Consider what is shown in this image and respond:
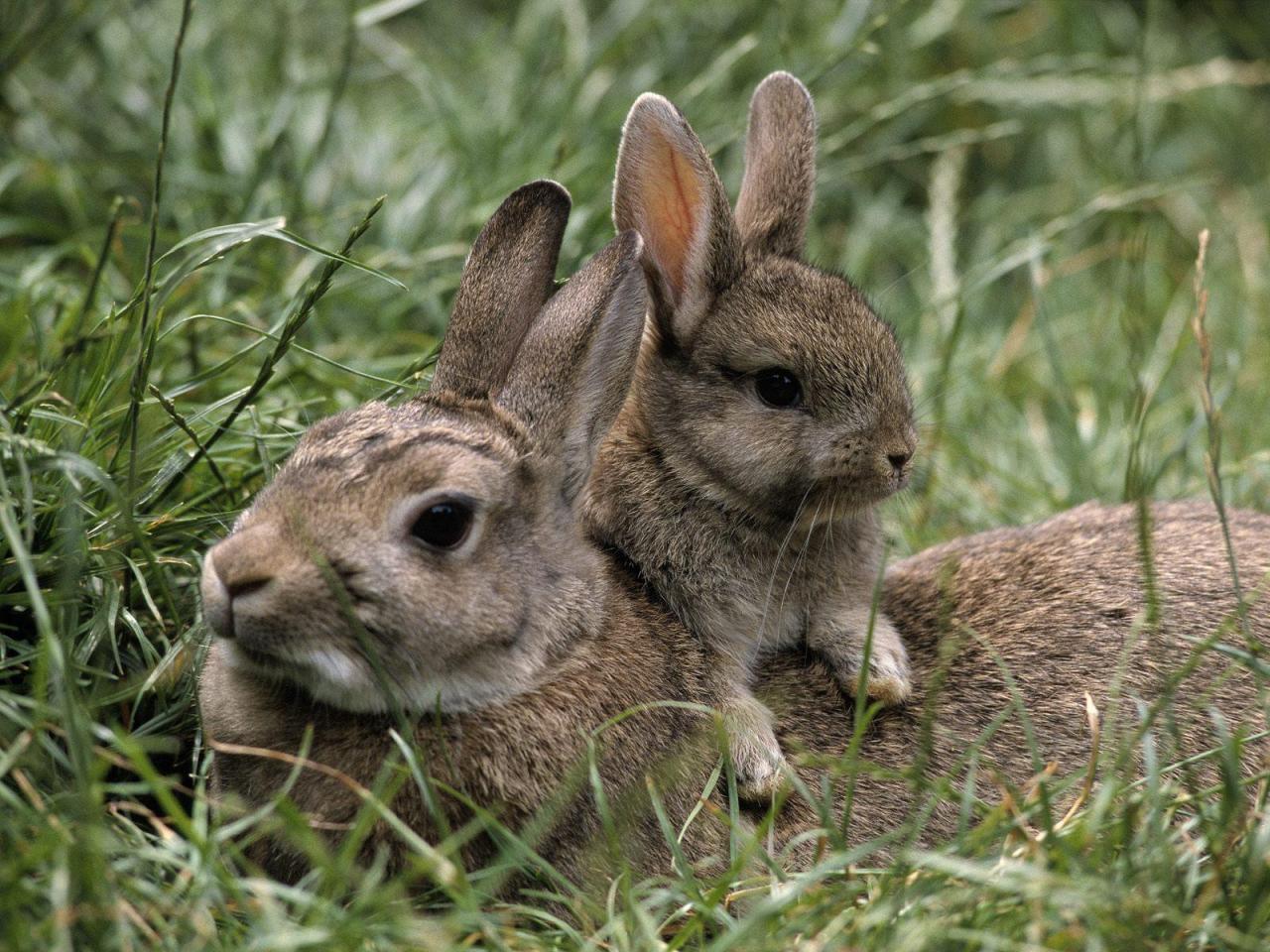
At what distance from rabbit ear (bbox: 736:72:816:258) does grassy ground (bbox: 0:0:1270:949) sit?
62cm

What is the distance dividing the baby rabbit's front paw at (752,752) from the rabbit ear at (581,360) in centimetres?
75

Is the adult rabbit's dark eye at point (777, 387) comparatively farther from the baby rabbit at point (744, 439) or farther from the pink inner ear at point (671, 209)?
the pink inner ear at point (671, 209)

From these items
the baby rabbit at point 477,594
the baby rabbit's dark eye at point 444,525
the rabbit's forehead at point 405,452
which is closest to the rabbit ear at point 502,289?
the baby rabbit at point 477,594

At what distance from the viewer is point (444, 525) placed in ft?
13.3

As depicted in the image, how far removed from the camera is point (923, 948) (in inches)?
132

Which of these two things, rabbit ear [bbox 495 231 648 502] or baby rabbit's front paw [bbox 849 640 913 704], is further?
baby rabbit's front paw [bbox 849 640 913 704]

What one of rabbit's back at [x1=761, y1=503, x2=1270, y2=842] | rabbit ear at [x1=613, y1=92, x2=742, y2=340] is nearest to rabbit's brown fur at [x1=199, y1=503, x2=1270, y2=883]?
rabbit's back at [x1=761, y1=503, x2=1270, y2=842]

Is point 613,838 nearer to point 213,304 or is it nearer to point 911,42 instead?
point 213,304

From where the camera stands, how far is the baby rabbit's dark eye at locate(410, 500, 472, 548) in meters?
4.00

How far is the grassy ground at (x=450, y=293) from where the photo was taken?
3.57m

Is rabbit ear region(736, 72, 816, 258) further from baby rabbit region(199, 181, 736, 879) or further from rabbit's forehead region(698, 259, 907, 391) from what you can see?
baby rabbit region(199, 181, 736, 879)

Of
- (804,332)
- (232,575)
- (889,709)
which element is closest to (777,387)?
(804,332)

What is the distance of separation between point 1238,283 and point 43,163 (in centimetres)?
560

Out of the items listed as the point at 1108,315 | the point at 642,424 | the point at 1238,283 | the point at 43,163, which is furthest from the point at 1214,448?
the point at 43,163
